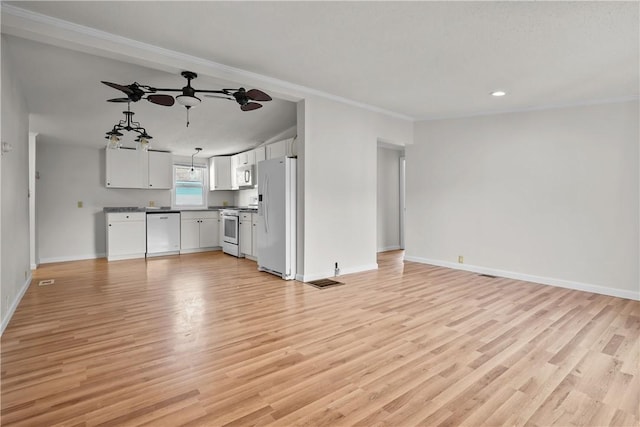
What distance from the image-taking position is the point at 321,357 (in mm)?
2424

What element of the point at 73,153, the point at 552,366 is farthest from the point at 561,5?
the point at 73,153

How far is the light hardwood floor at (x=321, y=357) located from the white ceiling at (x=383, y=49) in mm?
2544

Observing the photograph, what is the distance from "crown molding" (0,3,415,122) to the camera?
8.50ft

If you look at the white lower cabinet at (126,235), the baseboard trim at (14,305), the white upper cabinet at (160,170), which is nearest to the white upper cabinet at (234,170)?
the white upper cabinet at (160,170)

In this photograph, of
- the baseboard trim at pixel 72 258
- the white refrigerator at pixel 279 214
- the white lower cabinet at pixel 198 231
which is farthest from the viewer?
the white lower cabinet at pixel 198 231

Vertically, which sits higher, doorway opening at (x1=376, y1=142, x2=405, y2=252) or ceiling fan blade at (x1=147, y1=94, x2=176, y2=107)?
ceiling fan blade at (x1=147, y1=94, x2=176, y2=107)

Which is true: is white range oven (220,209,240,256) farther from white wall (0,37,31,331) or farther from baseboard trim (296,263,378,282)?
white wall (0,37,31,331)

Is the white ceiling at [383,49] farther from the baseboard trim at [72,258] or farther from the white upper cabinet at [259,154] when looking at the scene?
the baseboard trim at [72,258]

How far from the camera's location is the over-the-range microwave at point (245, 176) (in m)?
7.04

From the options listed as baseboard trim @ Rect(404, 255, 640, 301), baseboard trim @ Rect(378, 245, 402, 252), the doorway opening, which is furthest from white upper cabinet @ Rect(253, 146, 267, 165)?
baseboard trim @ Rect(404, 255, 640, 301)

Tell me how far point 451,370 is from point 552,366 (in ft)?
2.41

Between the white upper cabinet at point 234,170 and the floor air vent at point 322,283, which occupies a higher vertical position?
the white upper cabinet at point 234,170

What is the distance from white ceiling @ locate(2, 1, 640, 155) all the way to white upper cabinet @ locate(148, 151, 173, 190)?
2.38m

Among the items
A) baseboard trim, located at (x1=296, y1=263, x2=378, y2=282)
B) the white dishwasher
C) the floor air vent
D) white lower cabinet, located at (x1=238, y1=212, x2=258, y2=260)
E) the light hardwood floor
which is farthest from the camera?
the white dishwasher
